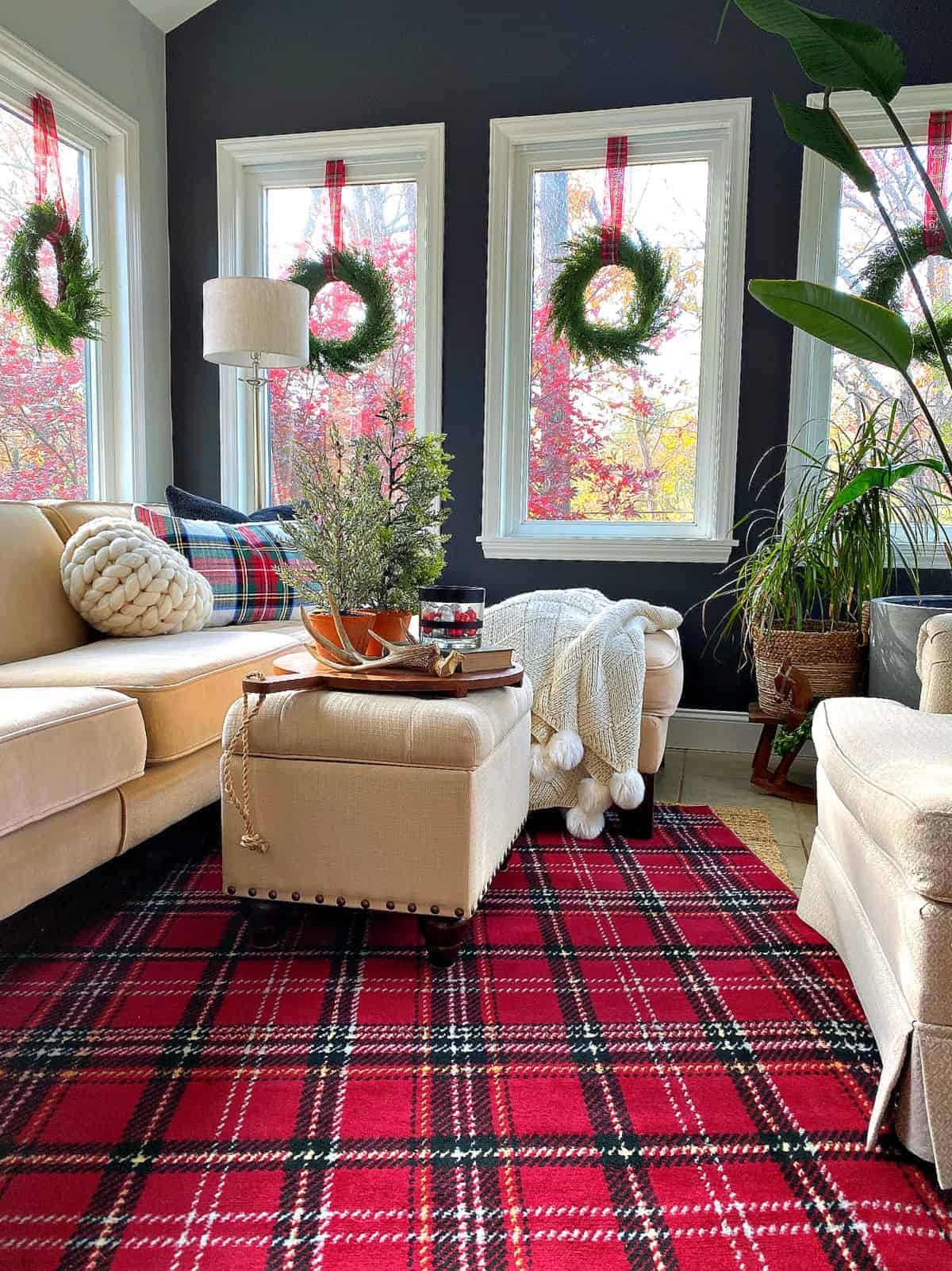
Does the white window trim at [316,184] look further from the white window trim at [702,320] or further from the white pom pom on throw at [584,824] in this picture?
the white pom pom on throw at [584,824]

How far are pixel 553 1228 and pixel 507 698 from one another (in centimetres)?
99

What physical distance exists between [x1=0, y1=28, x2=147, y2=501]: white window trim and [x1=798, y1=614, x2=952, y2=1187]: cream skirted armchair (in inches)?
113

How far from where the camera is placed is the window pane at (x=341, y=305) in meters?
3.67

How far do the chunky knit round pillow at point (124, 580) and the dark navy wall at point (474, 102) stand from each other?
4.81 ft

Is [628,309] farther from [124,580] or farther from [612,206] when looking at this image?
[124,580]

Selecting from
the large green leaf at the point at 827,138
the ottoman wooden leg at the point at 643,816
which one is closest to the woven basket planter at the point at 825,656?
the ottoman wooden leg at the point at 643,816

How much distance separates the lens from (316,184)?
3.71 metres

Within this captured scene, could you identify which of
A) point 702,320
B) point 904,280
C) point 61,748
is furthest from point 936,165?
point 61,748

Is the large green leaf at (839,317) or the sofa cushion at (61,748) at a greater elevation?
the large green leaf at (839,317)

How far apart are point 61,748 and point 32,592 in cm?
90

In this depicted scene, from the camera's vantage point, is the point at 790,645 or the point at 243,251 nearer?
the point at 790,645

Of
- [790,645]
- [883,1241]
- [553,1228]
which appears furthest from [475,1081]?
[790,645]

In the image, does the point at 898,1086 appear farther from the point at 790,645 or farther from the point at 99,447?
the point at 99,447

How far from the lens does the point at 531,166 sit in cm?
352
